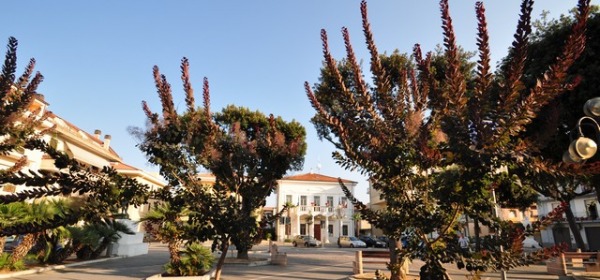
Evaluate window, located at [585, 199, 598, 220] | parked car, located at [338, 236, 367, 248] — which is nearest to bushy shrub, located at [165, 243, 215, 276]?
parked car, located at [338, 236, 367, 248]

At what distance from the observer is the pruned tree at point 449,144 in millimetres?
2650

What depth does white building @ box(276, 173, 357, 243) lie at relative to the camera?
4931cm

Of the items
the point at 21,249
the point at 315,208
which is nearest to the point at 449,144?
the point at 21,249

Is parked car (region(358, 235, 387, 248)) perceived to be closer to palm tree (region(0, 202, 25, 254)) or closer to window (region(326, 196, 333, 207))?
window (region(326, 196, 333, 207))

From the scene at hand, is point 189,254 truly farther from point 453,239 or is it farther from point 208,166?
point 453,239

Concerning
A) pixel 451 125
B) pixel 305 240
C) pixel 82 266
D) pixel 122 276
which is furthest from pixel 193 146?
pixel 305 240

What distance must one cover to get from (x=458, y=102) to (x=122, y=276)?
13.6 m

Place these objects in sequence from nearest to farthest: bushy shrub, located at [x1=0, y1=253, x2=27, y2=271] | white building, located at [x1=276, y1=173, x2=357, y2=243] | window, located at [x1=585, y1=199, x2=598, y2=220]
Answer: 1. bushy shrub, located at [x1=0, y1=253, x2=27, y2=271]
2. window, located at [x1=585, y1=199, x2=598, y2=220]
3. white building, located at [x1=276, y1=173, x2=357, y2=243]

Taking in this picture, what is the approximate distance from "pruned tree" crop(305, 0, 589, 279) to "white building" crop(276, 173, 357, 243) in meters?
46.0

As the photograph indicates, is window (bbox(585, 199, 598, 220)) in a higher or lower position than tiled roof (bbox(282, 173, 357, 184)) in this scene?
lower

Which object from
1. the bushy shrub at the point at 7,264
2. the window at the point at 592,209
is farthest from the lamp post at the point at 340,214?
the bushy shrub at the point at 7,264

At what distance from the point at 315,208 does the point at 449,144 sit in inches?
1883

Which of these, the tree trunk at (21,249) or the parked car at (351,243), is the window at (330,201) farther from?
the tree trunk at (21,249)

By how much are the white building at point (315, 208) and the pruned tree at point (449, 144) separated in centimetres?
4604
